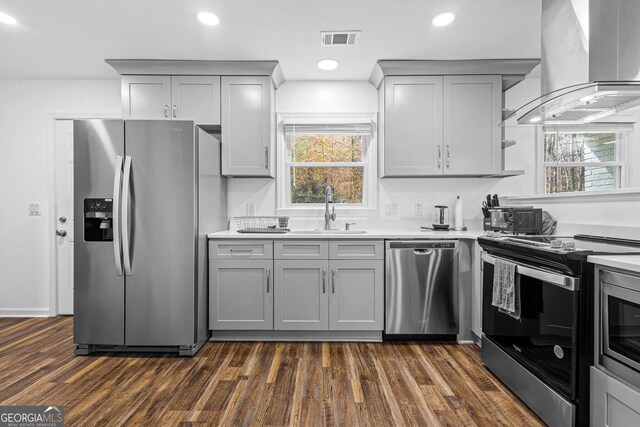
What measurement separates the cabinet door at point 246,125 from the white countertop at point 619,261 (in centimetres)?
253

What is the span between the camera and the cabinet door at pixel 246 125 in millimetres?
3246

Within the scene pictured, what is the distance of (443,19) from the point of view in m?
2.51

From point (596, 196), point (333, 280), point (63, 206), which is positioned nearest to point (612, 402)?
point (596, 196)

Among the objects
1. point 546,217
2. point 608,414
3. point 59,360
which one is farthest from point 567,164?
point 59,360

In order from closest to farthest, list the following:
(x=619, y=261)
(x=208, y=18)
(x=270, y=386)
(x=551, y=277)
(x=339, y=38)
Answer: (x=619, y=261) → (x=551, y=277) → (x=270, y=386) → (x=208, y=18) → (x=339, y=38)

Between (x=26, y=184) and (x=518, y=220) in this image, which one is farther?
(x=26, y=184)

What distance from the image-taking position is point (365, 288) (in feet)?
9.55

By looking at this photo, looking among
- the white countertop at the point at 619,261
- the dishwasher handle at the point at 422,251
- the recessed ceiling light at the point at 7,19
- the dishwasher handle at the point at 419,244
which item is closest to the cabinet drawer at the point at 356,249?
the dishwasher handle at the point at 419,244

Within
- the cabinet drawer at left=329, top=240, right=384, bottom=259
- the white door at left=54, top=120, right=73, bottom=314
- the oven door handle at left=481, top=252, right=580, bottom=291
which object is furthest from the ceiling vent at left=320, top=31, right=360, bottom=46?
the white door at left=54, top=120, right=73, bottom=314

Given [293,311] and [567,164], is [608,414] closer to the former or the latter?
[293,311]

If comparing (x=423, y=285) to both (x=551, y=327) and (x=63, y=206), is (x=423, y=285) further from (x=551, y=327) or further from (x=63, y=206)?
(x=63, y=206)

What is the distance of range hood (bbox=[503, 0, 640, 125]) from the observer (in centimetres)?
180

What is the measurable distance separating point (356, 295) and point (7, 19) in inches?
134

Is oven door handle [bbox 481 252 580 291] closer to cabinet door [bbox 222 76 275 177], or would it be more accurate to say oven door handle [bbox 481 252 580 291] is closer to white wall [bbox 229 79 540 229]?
white wall [bbox 229 79 540 229]
